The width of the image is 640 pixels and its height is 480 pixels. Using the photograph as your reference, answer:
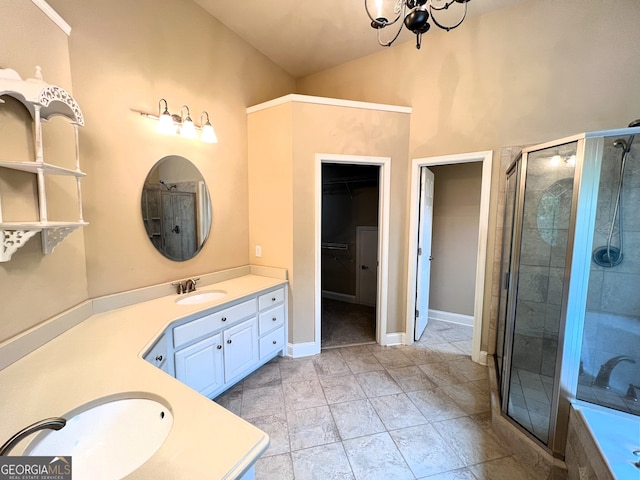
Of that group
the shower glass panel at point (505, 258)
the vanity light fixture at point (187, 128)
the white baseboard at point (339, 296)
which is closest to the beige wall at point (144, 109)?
the vanity light fixture at point (187, 128)

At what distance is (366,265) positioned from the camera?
456 centimetres

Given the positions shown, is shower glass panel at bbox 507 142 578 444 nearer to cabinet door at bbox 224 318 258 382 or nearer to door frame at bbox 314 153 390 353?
door frame at bbox 314 153 390 353

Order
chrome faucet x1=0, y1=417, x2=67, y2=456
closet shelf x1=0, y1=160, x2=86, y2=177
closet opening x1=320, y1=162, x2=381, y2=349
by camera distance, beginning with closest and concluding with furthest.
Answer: chrome faucet x1=0, y1=417, x2=67, y2=456 → closet shelf x1=0, y1=160, x2=86, y2=177 → closet opening x1=320, y1=162, x2=381, y2=349

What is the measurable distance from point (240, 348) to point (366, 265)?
9.12ft

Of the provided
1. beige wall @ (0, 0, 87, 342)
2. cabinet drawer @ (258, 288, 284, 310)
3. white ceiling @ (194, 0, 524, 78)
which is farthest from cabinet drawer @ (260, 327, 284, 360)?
white ceiling @ (194, 0, 524, 78)

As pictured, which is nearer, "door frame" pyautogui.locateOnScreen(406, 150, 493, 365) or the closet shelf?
the closet shelf

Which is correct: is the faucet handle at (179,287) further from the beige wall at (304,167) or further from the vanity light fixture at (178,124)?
the vanity light fixture at (178,124)

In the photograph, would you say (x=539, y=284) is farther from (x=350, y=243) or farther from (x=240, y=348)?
(x=350, y=243)

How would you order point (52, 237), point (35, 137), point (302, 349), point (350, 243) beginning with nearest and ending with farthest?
point (35, 137), point (52, 237), point (302, 349), point (350, 243)

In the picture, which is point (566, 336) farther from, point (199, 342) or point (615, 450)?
point (199, 342)

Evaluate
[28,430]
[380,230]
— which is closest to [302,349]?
[380,230]

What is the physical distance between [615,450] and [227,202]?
315 centimetres

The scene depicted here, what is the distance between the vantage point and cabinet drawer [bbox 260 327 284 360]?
8.30ft

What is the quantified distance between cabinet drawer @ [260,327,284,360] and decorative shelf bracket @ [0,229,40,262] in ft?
5.93
